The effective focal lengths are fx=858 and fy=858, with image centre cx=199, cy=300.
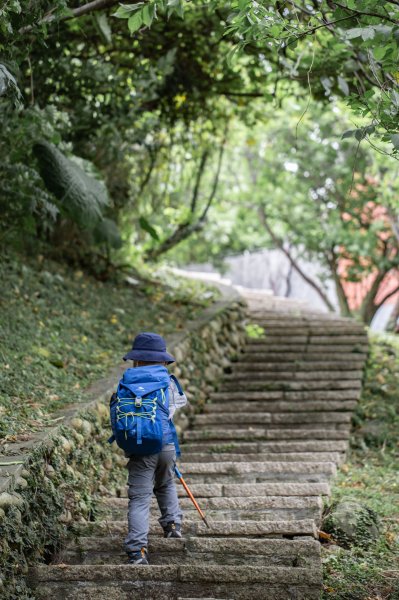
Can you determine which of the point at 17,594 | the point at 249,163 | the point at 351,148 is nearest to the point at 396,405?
the point at 17,594

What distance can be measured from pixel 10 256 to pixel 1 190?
1326 millimetres

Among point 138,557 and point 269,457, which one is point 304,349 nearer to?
point 269,457

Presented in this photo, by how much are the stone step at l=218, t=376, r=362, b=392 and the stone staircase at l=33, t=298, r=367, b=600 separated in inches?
0.5

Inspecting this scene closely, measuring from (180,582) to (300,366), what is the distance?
5.62m

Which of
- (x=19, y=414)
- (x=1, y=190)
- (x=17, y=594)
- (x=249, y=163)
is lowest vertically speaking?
(x=17, y=594)

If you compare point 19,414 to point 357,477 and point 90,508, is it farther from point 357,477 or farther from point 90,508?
point 357,477

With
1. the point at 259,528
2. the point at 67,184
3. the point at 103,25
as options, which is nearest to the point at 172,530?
the point at 259,528

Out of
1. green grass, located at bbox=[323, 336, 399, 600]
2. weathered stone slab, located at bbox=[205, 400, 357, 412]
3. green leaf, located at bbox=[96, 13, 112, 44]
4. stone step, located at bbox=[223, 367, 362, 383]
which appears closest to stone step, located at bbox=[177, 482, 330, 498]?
green grass, located at bbox=[323, 336, 399, 600]

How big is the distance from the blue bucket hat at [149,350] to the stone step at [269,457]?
2.01 metres

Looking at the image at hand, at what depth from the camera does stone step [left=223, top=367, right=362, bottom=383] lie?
9.12 m

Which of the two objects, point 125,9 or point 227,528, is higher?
point 125,9

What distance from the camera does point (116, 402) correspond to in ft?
15.5

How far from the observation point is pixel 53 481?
4.96 metres

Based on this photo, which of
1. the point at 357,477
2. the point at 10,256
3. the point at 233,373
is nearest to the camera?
the point at 357,477
